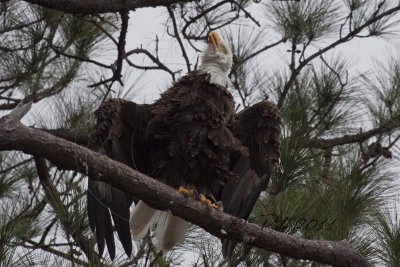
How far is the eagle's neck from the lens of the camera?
366 cm

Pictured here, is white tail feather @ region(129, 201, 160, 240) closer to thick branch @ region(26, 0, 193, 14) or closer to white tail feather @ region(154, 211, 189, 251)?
white tail feather @ region(154, 211, 189, 251)

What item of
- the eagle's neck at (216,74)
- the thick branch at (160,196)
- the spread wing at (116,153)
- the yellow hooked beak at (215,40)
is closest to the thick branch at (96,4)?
the spread wing at (116,153)

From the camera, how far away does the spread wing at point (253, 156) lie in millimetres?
3434

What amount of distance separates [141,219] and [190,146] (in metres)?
0.35

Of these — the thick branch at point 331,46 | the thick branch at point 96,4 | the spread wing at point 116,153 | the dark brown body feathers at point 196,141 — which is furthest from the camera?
the thick branch at point 331,46

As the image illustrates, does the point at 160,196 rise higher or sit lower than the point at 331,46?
lower

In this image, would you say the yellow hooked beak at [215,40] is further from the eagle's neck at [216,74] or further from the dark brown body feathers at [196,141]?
the dark brown body feathers at [196,141]

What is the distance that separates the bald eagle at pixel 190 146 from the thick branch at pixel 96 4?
14.1 inches

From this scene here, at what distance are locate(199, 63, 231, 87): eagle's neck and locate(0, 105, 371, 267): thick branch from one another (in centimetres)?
109

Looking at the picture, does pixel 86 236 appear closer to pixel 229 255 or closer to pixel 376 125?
pixel 229 255

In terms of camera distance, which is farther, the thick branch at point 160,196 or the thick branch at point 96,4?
the thick branch at point 96,4

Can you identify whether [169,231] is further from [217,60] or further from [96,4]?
[96,4]

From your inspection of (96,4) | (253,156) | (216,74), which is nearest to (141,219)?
(253,156)

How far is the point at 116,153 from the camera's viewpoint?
3.47 m
